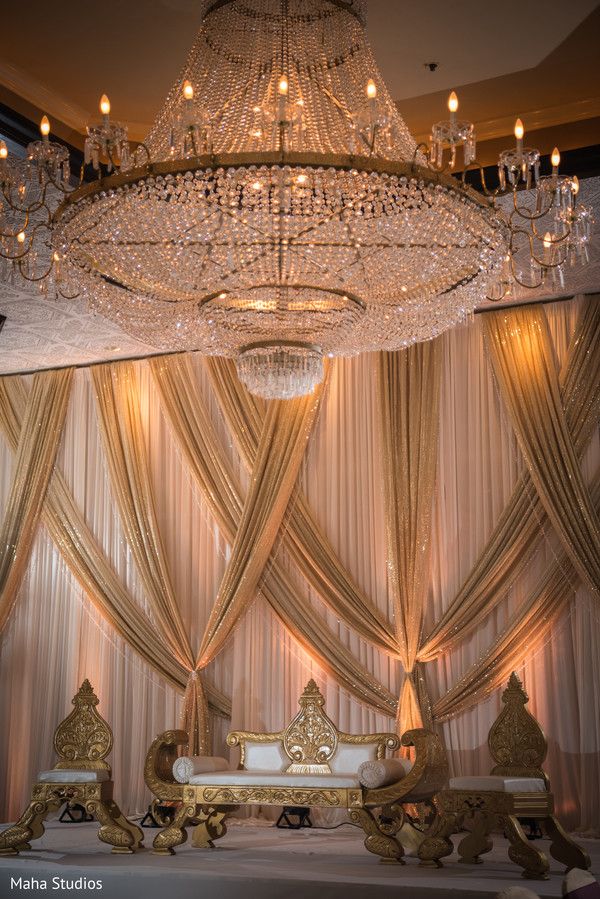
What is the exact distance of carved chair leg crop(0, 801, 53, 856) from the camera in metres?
5.93

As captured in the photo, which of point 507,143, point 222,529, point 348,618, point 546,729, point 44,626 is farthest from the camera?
point 44,626

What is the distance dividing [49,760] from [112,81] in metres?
5.36

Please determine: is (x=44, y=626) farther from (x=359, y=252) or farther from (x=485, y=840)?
(x=359, y=252)

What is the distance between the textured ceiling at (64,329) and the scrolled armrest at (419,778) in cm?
312

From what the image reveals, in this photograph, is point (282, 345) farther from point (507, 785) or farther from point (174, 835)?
point (174, 835)

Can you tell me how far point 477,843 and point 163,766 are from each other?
6.54ft

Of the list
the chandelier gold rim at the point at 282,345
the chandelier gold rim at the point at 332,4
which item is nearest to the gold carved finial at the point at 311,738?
the chandelier gold rim at the point at 282,345

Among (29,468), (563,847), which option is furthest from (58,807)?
(29,468)

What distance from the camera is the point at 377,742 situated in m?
6.46

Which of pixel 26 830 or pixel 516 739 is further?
pixel 516 739

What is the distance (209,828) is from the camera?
6.36 metres

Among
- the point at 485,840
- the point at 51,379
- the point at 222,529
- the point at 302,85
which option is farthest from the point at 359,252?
the point at 51,379

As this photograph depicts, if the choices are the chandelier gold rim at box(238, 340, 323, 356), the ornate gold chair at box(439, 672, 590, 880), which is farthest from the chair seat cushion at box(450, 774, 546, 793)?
the chandelier gold rim at box(238, 340, 323, 356)

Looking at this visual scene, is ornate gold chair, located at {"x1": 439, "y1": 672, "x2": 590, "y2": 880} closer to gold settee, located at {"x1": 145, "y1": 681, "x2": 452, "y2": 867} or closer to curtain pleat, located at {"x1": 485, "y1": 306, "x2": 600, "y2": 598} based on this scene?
gold settee, located at {"x1": 145, "y1": 681, "x2": 452, "y2": 867}
